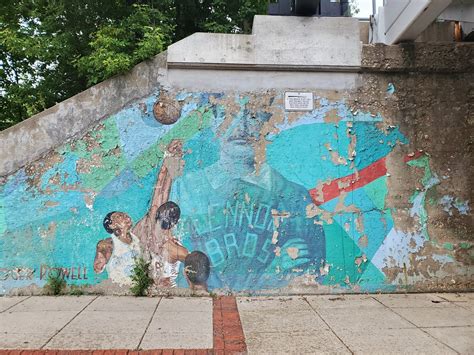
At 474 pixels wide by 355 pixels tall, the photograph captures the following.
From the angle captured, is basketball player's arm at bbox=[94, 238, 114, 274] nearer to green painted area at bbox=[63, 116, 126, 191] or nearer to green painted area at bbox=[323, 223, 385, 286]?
green painted area at bbox=[63, 116, 126, 191]

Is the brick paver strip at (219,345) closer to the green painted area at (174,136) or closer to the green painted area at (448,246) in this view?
the green painted area at (174,136)

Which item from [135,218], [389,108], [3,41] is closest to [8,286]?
[135,218]

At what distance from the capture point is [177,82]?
21.9 feet

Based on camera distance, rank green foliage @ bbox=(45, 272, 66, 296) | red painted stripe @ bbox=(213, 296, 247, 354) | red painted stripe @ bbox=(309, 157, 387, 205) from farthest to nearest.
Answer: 1. red painted stripe @ bbox=(309, 157, 387, 205)
2. green foliage @ bbox=(45, 272, 66, 296)
3. red painted stripe @ bbox=(213, 296, 247, 354)

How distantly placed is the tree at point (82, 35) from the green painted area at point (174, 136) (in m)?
1.16

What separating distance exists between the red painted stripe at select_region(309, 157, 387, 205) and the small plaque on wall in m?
1.24

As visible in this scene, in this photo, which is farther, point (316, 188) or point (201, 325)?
point (316, 188)

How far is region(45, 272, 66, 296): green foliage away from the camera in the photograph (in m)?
6.23

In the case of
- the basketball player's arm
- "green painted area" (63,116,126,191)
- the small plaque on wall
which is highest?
the small plaque on wall

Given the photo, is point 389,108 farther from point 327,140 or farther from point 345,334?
point 345,334

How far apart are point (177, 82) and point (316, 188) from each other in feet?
8.91

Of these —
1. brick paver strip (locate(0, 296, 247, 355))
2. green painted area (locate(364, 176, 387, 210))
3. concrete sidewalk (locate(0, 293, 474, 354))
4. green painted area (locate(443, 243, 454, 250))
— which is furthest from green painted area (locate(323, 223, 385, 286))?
brick paver strip (locate(0, 296, 247, 355))

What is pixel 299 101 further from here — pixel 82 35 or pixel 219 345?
pixel 82 35

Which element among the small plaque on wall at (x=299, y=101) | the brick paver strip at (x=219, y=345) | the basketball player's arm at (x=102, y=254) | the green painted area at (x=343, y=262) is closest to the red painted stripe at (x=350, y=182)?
the green painted area at (x=343, y=262)
